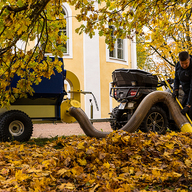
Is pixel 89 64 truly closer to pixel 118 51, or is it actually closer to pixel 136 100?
pixel 118 51

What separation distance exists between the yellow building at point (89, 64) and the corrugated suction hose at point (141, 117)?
8.57 meters

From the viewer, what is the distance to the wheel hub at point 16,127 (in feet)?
19.9

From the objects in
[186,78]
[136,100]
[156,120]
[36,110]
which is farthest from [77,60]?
[186,78]

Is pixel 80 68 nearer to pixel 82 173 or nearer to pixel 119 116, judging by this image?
pixel 119 116

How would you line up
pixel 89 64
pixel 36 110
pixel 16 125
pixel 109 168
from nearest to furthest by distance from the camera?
1. pixel 109 168
2. pixel 16 125
3. pixel 36 110
4. pixel 89 64

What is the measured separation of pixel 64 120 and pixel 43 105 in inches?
26.8

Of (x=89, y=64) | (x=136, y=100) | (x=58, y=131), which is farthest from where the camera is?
(x=89, y=64)

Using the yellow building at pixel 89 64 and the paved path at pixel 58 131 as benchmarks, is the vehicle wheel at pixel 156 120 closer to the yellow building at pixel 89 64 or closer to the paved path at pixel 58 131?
the paved path at pixel 58 131

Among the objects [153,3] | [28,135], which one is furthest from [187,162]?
[28,135]

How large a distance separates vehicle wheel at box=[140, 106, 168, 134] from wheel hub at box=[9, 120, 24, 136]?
3091 mm

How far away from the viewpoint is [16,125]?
6125mm

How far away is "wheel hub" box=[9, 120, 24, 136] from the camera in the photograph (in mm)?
6055

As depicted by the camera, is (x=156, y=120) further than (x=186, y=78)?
Yes

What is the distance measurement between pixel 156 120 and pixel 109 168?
416 centimetres
